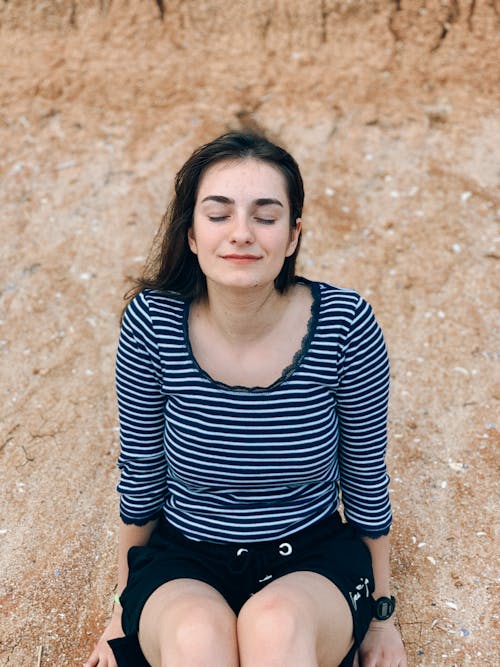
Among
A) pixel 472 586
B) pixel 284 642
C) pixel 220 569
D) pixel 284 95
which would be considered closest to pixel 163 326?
pixel 220 569

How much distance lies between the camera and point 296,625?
182cm

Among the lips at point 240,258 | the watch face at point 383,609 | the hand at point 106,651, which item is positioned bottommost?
the hand at point 106,651

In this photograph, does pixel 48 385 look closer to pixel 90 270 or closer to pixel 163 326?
pixel 90 270

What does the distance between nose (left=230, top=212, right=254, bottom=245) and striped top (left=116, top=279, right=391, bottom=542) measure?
1.01ft

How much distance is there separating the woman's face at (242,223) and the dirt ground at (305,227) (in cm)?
144

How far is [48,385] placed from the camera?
371 centimetres

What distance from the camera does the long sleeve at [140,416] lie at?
215 cm

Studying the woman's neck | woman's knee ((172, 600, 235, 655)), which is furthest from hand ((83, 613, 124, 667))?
the woman's neck

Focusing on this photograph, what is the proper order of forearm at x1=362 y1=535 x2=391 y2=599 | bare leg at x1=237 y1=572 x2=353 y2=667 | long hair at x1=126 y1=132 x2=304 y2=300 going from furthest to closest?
forearm at x1=362 y1=535 x2=391 y2=599
long hair at x1=126 y1=132 x2=304 y2=300
bare leg at x1=237 y1=572 x2=353 y2=667

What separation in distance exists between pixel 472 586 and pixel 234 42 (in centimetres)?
379

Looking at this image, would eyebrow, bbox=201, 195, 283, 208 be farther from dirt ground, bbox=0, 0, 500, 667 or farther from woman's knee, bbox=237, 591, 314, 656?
dirt ground, bbox=0, 0, 500, 667

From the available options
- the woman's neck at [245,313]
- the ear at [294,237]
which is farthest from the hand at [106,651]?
the ear at [294,237]

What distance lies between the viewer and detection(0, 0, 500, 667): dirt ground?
9.58ft

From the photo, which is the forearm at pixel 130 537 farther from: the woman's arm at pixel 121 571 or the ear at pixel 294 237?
the ear at pixel 294 237
